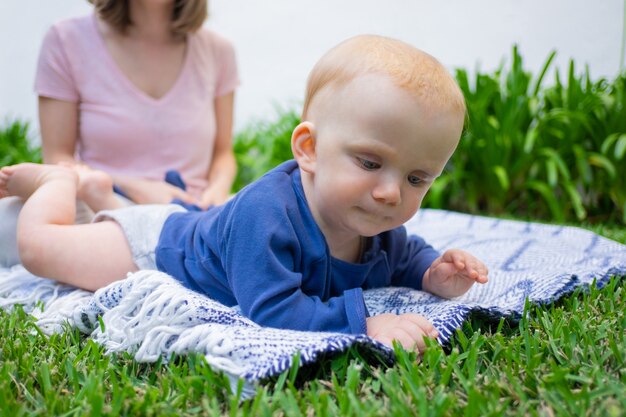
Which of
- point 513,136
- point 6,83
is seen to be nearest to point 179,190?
point 513,136

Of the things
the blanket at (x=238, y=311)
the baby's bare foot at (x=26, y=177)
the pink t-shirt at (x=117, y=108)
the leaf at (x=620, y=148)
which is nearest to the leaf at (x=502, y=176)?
the leaf at (x=620, y=148)

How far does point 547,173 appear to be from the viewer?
10.8ft

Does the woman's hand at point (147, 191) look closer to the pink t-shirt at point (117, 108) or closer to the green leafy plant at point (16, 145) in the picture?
the pink t-shirt at point (117, 108)

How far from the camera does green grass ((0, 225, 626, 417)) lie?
2.99ft

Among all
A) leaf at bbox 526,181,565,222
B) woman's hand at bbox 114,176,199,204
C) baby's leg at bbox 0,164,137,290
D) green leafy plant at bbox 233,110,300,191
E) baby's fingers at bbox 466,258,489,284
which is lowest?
green leafy plant at bbox 233,110,300,191

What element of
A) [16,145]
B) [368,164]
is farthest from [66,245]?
[16,145]

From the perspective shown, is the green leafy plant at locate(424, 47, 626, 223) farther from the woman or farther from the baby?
the baby

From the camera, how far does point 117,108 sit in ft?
7.80

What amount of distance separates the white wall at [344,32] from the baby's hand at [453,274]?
238cm

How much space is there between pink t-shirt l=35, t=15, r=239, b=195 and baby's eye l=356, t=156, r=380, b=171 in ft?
4.70

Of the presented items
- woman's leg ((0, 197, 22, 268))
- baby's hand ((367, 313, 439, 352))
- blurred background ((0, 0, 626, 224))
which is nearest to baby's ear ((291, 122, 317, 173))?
baby's hand ((367, 313, 439, 352))

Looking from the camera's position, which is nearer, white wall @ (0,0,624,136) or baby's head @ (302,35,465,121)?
baby's head @ (302,35,465,121)

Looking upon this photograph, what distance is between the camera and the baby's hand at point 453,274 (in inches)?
55.5

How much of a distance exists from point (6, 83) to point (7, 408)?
16.5 ft
